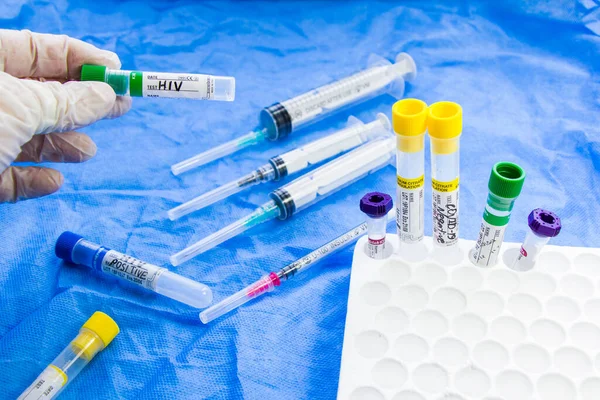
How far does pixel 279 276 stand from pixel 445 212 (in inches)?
17.5

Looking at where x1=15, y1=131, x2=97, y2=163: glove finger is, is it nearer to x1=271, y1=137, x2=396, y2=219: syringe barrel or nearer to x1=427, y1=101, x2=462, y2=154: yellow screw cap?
x1=271, y1=137, x2=396, y2=219: syringe barrel

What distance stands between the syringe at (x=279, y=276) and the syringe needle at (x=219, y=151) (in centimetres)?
49

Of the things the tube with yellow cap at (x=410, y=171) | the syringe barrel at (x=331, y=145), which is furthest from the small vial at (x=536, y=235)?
the syringe barrel at (x=331, y=145)

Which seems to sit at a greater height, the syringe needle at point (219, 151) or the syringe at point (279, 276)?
the syringe needle at point (219, 151)

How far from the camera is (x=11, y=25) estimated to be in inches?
82.5

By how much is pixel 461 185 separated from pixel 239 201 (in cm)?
65

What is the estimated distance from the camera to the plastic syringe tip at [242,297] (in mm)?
1325

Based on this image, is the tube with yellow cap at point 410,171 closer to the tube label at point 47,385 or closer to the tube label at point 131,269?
the tube label at point 131,269

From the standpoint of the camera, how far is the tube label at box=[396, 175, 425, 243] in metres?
1.16

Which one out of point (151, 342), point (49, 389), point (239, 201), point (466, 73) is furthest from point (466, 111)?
point (49, 389)

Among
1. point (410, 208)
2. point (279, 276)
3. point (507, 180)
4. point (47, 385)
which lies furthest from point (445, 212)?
point (47, 385)

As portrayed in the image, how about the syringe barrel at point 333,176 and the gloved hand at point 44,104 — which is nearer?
the gloved hand at point 44,104

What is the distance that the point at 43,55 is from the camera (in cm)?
134

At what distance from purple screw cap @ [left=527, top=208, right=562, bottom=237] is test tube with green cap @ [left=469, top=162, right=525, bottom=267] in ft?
0.17
